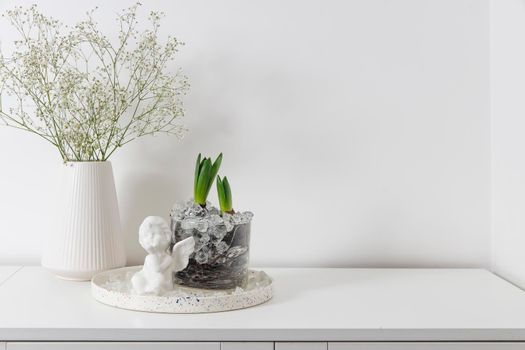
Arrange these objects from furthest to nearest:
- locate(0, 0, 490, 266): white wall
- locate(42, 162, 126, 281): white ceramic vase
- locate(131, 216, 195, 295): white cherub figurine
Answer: locate(0, 0, 490, 266): white wall, locate(42, 162, 126, 281): white ceramic vase, locate(131, 216, 195, 295): white cherub figurine

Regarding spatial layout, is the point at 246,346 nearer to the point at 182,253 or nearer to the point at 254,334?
the point at 254,334

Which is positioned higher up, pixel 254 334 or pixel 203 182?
pixel 203 182

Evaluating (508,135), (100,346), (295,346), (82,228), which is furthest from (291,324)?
(508,135)

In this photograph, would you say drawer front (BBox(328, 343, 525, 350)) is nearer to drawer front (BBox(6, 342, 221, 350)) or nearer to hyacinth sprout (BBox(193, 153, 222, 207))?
drawer front (BBox(6, 342, 221, 350))

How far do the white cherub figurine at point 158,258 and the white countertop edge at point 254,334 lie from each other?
13cm

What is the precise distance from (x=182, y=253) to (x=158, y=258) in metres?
0.04

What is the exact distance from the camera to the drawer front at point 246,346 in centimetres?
103


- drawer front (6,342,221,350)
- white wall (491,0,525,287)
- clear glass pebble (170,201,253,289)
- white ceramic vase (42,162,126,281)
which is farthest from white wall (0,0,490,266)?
drawer front (6,342,221,350)

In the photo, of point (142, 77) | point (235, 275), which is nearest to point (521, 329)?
point (235, 275)

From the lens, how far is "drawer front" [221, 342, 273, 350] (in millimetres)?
1025

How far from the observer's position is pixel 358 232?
4.89 feet

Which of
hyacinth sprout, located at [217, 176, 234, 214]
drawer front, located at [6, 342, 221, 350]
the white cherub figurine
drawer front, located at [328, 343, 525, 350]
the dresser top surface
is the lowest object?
drawer front, located at [6, 342, 221, 350]

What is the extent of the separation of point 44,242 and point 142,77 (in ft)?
1.47

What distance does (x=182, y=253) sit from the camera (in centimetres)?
116
